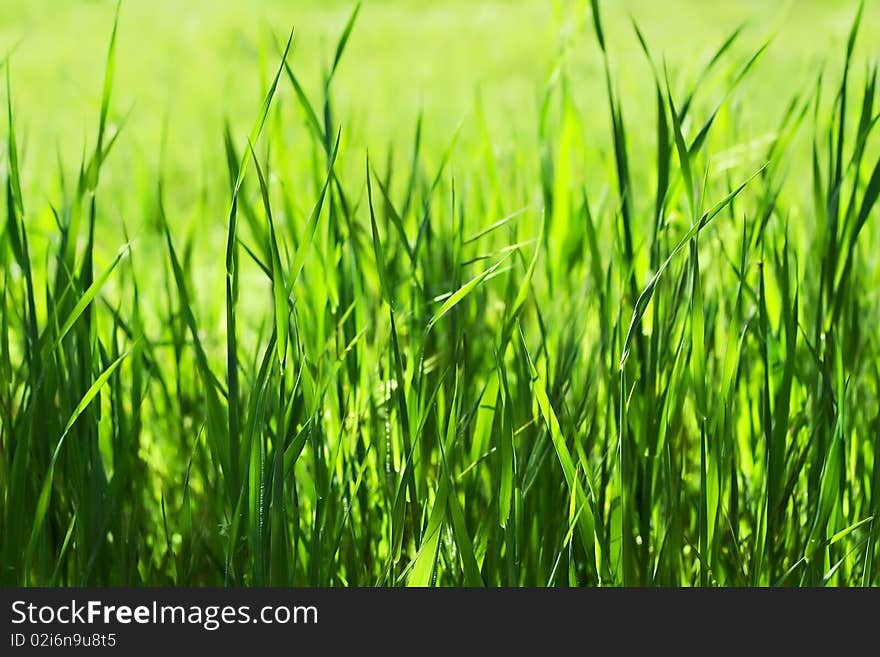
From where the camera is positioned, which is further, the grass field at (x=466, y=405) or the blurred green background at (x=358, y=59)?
the blurred green background at (x=358, y=59)

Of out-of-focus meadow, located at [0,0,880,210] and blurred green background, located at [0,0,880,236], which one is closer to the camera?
blurred green background, located at [0,0,880,236]

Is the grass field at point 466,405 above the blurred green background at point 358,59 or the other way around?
the other way around

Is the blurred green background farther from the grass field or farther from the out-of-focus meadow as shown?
the grass field

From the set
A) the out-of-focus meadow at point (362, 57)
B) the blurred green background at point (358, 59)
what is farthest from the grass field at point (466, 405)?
the out-of-focus meadow at point (362, 57)

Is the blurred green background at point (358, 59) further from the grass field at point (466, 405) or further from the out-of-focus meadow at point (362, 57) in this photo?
the grass field at point (466, 405)

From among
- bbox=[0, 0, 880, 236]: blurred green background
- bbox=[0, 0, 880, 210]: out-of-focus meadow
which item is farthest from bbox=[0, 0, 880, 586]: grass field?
bbox=[0, 0, 880, 210]: out-of-focus meadow

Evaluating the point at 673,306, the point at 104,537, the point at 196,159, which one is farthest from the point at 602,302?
the point at 196,159

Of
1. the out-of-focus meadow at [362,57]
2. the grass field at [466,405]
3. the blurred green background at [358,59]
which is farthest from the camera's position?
the out-of-focus meadow at [362,57]

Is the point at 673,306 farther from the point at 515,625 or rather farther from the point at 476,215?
the point at 476,215

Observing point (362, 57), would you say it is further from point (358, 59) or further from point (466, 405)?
point (466, 405)

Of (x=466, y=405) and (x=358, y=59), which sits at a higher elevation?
(x=358, y=59)

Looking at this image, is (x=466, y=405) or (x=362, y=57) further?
(x=362, y=57)

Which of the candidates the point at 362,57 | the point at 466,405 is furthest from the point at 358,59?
the point at 466,405

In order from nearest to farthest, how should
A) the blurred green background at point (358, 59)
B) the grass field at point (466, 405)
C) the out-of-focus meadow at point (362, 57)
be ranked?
the grass field at point (466, 405) < the blurred green background at point (358, 59) < the out-of-focus meadow at point (362, 57)
